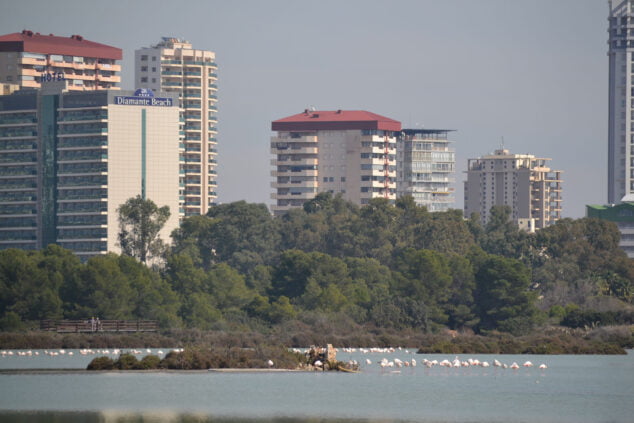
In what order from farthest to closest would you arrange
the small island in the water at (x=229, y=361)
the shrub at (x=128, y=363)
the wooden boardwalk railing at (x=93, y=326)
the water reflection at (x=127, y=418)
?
the wooden boardwalk railing at (x=93, y=326)
the small island in the water at (x=229, y=361)
the shrub at (x=128, y=363)
the water reflection at (x=127, y=418)

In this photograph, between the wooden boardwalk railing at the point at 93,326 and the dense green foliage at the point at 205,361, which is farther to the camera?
the wooden boardwalk railing at the point at 93,326

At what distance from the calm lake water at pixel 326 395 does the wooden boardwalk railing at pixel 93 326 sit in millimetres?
28005

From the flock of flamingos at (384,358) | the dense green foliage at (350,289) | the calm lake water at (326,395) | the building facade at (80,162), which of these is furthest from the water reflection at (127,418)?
the building facade at (80,162)

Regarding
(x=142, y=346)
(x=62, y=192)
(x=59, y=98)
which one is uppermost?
(x=59, y=98)

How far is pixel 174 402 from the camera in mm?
61812

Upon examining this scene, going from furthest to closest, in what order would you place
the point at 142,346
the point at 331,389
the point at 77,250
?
1. the point at 77,250
2. the point at 142,346
3. the point at 331,389

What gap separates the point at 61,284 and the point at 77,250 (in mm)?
62732

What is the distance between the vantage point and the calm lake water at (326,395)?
57.6 meters

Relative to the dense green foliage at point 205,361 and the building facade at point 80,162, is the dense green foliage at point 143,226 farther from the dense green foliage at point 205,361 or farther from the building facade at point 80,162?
the dense green foliage at point 205,361

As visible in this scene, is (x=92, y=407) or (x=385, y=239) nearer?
(x=92, y=407)

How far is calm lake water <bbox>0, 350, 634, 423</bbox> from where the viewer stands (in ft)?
189

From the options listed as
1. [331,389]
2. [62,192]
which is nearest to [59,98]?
[62,192]

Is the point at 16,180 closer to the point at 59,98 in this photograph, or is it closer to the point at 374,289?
the point at 59,98

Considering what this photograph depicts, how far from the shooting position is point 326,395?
65.9 meters
